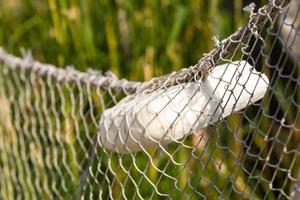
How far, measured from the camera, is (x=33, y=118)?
7.15 ft

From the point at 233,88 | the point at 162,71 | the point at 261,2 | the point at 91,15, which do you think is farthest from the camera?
the point at 91,15

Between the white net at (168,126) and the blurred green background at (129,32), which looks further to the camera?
the blurred green background at (129,32)

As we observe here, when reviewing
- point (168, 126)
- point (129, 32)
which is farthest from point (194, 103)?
point (129, 32)

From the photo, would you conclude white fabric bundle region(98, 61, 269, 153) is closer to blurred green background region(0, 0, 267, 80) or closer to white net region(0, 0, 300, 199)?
white net region(0, 0, 300, 199)

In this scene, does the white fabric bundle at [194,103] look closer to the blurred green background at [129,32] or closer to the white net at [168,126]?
the white net at [168,126]

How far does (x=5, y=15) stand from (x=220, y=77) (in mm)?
1519

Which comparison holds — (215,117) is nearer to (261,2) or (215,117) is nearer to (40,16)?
(261,2)

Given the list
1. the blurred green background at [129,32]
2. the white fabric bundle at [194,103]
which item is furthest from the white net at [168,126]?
the blurred green background at [129,32]

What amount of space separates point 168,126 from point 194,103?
6 centimetres

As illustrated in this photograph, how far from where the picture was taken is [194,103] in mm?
1318

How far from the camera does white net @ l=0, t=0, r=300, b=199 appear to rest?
4.30ft

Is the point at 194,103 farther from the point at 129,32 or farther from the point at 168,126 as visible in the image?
the point at 129,32

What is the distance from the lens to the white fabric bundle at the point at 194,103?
50.8 inches

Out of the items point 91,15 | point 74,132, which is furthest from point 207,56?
point 91,15
